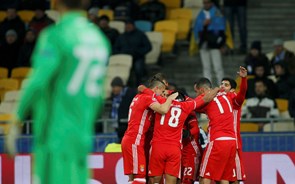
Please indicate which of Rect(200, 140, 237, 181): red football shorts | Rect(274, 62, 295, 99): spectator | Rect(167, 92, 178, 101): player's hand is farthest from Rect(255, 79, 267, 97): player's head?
Rect(167, 92, 178, 101): player's hand

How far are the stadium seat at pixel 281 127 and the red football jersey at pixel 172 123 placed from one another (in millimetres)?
3903

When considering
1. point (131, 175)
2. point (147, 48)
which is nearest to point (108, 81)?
point (147, 48)

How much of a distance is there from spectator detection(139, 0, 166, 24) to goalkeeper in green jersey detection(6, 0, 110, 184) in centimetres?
1604

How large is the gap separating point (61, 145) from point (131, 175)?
24.6 feet

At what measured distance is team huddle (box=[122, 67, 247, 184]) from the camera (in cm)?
1470

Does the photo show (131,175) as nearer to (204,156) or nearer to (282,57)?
(204,156)

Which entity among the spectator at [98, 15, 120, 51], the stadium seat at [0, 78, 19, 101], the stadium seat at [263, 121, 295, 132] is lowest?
the stadium seat at [263, 121, 295, 132]

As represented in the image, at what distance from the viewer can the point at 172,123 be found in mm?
14711

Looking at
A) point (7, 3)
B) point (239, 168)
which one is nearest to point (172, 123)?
point (239, 168)

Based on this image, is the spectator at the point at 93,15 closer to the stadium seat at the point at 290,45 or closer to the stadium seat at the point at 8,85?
the stadium seat at the point at 8,85

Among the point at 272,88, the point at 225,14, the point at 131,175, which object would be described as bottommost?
the point at 131,175

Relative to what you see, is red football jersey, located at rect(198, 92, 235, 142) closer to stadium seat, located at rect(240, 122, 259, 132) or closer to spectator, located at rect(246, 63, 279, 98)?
stadium seat, located at rect(240, 122, 259, 132)

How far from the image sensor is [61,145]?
25.3ft

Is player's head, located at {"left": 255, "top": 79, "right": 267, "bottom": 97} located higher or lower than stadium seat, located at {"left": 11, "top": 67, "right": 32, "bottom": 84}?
lower
